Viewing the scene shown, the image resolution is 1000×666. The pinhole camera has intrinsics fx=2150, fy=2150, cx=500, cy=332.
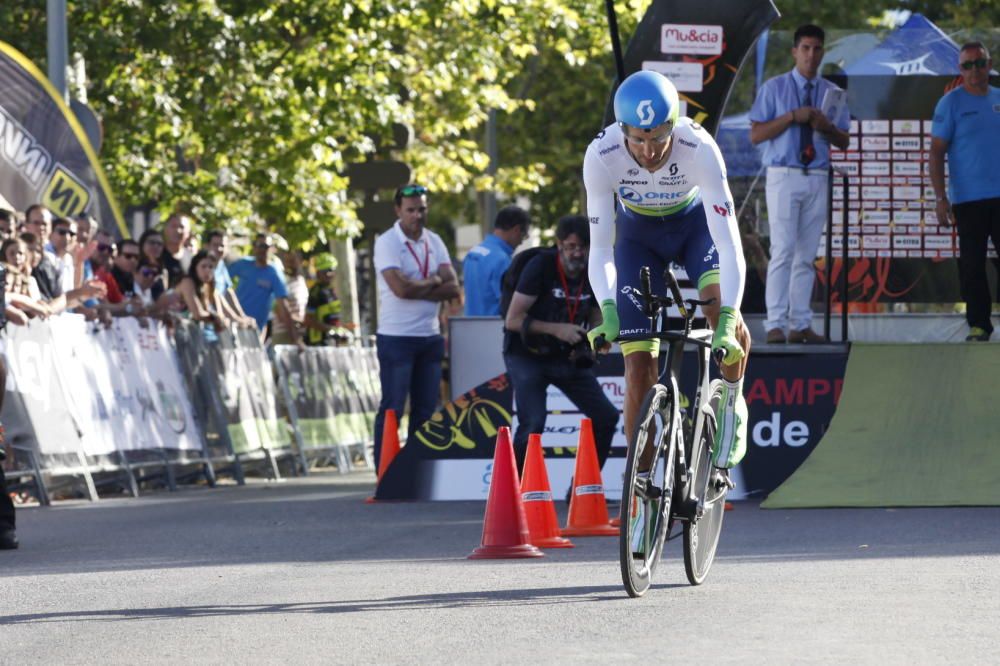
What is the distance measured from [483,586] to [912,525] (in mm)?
3630

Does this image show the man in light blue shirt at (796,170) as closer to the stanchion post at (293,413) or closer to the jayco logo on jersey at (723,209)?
the jayco logo on jersey at (723,209)

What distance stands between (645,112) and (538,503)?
299 cm

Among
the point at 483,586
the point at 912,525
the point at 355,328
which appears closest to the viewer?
the point at 483,586

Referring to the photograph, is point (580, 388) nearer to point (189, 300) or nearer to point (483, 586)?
point (483, 586)

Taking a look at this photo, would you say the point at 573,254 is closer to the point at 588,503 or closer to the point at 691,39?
the point at 588,503

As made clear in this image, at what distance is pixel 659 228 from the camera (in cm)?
962

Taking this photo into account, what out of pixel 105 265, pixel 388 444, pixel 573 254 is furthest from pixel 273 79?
pixel 573 254

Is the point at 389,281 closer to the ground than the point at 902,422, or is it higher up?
higher up

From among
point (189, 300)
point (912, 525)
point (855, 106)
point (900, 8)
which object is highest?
point (900, 8)

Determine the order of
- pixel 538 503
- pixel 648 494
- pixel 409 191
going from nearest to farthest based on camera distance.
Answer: pixel 648 494
pixel 538 503
pixel 409 191

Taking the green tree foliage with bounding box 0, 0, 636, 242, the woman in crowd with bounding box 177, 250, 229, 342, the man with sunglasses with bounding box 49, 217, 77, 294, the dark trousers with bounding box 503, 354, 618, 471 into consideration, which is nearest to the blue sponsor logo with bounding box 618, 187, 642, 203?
the dark trousers with bounding box 503, 354, 618, 471

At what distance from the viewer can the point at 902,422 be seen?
13.8m

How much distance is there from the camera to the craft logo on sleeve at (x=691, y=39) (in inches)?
607

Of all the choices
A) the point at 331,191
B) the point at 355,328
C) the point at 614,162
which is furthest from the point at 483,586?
the point at 355,328
